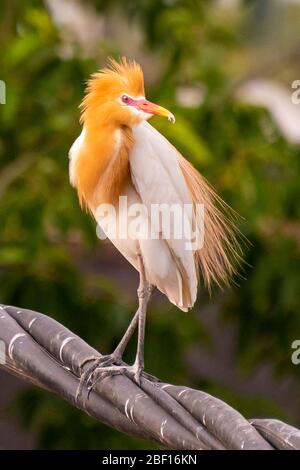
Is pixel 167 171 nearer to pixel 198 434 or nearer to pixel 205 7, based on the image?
pixel 198 434

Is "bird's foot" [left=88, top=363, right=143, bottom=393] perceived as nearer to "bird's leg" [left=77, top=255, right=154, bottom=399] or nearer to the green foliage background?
"bird's leg" [left=77, top=255, right=154, bottom=399]

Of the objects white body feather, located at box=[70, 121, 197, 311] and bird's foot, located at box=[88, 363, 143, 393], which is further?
white body feather, located at box=[70, 121, 197, 311]

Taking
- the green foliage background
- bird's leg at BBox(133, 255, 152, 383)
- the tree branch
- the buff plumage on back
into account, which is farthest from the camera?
the green foliage background

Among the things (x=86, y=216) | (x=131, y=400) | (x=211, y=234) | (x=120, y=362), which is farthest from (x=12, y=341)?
(x=86, y=216)

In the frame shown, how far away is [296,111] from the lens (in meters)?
7.53

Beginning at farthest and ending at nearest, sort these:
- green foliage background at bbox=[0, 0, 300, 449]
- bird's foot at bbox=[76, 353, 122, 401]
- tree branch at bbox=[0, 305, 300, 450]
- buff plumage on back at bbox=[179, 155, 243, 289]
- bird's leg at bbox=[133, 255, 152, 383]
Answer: green foliage background at bbox=[0, 0, 300, 449]
buff plumage on back at bbox=[179, 155, 243, 289]
bird's leg at bbox=[133, 255, 152, 383]
bird's foot at bbox=[76, 353, 122, 401]
tree branch at bbox=[0, 305, 300, 450]

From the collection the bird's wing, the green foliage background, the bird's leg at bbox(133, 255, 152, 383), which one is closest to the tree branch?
the bird's leg at bbox(133, 255, 152, 383)

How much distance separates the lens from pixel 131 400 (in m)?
1.12

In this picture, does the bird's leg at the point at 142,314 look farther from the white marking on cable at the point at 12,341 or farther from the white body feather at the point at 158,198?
the white marking on cable at the point at 12,341

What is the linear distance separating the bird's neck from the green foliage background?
788 mm

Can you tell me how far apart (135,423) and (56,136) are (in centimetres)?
162

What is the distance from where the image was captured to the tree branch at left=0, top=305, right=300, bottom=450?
0.94 m

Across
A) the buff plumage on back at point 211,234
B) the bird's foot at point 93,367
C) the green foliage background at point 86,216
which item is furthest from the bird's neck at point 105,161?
the green foliage background at point 86,216

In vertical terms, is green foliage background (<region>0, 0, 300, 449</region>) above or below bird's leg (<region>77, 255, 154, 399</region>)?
above
